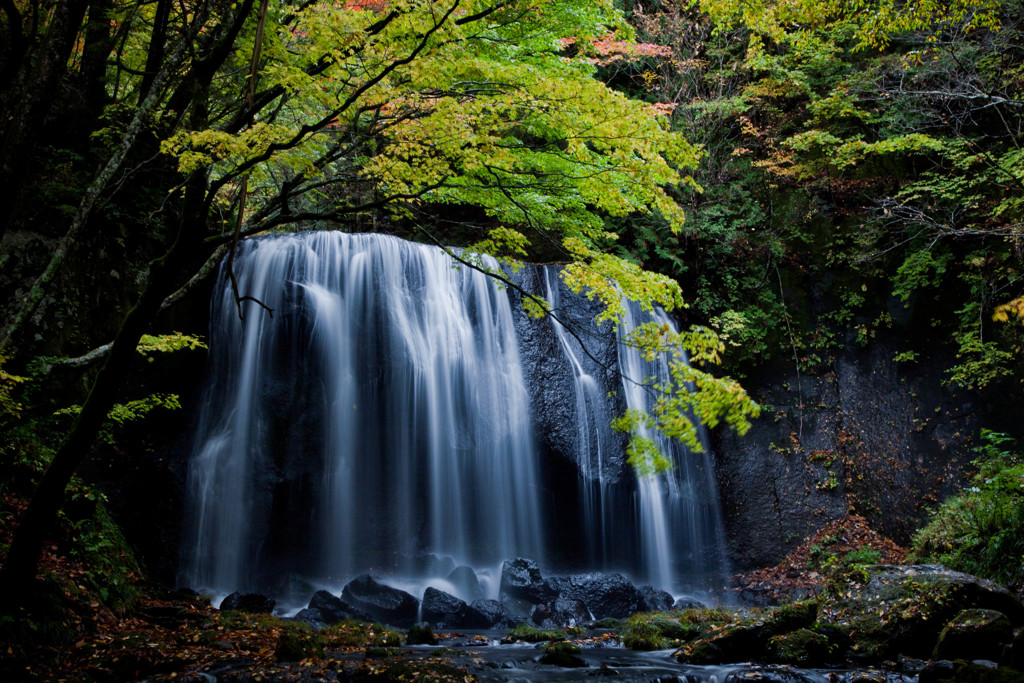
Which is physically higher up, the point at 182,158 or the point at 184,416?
the point at 182,158

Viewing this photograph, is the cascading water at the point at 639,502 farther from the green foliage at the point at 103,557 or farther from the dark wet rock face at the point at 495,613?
the green foliage at the point at 103,557

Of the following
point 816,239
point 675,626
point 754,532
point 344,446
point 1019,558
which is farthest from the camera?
point 816,239

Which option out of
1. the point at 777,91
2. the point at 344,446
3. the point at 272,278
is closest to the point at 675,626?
the point at 344,446

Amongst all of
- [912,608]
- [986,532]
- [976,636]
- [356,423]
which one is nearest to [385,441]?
[356,423]

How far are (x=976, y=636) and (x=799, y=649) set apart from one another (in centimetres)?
164

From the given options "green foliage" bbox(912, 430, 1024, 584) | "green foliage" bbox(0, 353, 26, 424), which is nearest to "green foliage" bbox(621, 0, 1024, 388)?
"green foliage" bbox(912, 430, 1024, 584)

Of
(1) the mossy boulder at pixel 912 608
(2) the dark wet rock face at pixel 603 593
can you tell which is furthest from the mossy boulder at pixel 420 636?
(1) the mossy boulder at pixel 912 608

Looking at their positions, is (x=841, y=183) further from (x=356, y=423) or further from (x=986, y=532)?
(x=356, y=423)

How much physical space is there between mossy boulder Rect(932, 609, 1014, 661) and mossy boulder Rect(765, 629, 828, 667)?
3.43 feet

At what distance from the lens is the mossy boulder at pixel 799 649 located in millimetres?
6469

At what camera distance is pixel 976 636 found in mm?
5934

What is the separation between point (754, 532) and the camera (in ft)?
41.9

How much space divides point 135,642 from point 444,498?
613 cm

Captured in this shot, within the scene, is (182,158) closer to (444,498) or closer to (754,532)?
(444,498)
